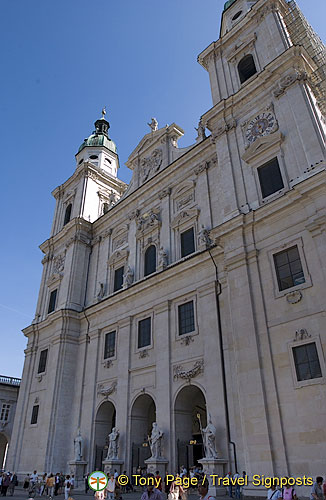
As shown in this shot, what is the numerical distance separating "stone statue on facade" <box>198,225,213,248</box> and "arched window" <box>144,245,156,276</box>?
473 centimetres

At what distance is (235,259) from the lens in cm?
1928

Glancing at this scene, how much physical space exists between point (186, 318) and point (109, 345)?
25.0ft

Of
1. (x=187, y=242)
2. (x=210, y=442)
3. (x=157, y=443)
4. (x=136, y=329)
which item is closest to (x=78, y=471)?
(x=157, y=443)

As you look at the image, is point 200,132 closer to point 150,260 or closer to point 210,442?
point 150,260

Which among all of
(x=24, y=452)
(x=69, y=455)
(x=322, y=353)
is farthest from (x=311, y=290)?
(x=24, y=452)

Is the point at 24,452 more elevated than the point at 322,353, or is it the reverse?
the point at 322,353

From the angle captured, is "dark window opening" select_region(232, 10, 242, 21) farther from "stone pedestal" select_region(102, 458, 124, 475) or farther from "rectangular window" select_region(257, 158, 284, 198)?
"stone pedestal" select_region(102, 458, 124, 475)

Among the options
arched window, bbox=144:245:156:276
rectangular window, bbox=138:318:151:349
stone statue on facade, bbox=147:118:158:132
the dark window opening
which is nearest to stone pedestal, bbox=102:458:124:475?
rectangular window, bbox=138:318:151:349

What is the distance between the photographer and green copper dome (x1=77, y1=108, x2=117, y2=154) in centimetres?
4434

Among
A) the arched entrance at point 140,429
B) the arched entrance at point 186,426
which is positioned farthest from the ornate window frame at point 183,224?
the arched entrance at point 140,429

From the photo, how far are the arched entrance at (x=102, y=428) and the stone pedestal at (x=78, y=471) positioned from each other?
92 centimetres

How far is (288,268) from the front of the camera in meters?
17.6

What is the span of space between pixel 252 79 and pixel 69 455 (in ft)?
87.6

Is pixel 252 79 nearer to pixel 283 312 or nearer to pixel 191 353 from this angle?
pixel 283 312
